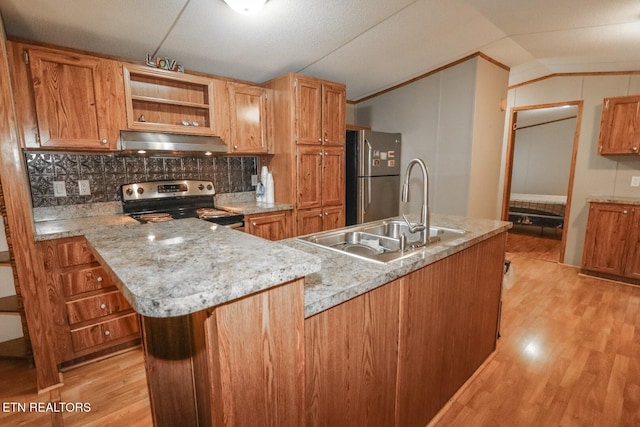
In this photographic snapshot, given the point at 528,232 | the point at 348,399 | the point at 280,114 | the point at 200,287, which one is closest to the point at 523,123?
the point at 528,232

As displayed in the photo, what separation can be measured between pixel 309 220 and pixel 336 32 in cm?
174

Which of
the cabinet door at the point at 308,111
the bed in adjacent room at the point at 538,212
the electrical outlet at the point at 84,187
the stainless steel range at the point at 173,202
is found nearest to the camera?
the electrical outlet at the point at 84,187

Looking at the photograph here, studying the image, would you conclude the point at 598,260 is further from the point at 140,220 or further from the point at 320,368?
the point at 140,220

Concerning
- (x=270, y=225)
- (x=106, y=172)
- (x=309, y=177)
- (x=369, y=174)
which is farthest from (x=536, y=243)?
(x=106, y=172)

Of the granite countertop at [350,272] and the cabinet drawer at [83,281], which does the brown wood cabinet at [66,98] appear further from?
the granite countertop at [350,272]

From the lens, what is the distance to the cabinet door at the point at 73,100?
2041 millimetres

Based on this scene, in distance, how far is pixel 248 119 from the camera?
3.03 meters

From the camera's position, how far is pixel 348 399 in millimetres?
1093

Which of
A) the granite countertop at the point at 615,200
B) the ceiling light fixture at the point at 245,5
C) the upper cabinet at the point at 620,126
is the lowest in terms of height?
the granite countertop at the point at 615,200

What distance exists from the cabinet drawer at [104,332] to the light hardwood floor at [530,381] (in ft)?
0.51

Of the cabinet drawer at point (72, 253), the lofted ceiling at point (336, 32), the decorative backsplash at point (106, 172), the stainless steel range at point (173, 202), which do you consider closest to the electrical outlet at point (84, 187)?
the decorative backsplash at point (106, 172)

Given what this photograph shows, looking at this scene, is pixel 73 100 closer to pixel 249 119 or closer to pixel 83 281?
pixel 83 281

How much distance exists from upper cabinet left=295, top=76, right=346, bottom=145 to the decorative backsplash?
874mm

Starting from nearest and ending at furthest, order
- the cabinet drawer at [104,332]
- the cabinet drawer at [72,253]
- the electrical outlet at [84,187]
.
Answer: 1. the cabinet drawer at [72,253]
2. the cabinet drawer at [104,332]
3. the electrical outlet at [84,187]
